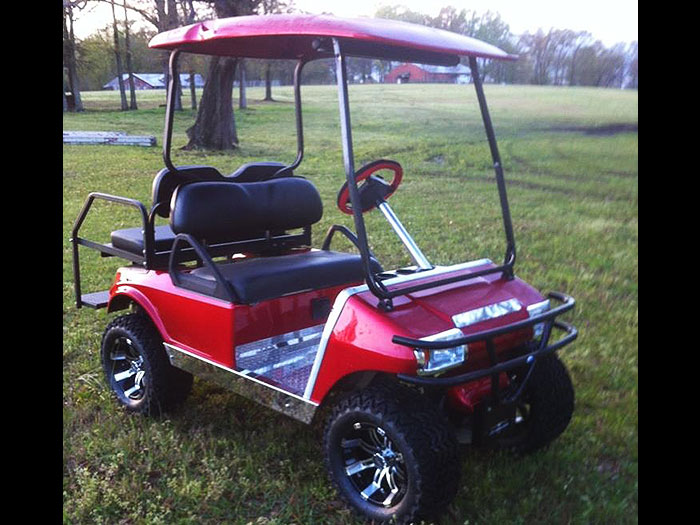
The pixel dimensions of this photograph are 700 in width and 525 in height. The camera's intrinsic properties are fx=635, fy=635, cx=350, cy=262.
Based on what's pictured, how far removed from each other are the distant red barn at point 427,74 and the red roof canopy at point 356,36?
89mm

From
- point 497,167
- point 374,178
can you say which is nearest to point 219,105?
point 374,178

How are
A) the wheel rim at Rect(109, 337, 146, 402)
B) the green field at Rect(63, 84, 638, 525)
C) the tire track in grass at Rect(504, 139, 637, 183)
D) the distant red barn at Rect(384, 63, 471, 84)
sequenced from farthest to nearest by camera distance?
the wheel rim at Rect(109, 337, 146, 402)
the distant red barn at Rect(384, 63, 471, 84)
the green field at Rect(63, 84, 638, 525)
the tire track in grass at Rect(504, 139, 637, 183)

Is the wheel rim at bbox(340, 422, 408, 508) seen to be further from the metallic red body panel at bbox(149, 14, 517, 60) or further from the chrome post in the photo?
the metallic red body panel at bbox(149, 14, 517, 60)

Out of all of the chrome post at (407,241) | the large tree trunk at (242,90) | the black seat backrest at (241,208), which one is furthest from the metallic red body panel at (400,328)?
the large tree trunk at (242,90)

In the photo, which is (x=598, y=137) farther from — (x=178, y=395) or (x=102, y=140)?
(x=102, y=140)

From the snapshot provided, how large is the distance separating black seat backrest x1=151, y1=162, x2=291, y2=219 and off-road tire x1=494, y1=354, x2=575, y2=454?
1746mm

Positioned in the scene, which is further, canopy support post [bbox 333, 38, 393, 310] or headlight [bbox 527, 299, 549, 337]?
headlight [bbox 527, 299, 549, 337]

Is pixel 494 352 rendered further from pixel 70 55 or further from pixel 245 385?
pixel 70 55

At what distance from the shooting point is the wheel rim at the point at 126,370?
3.00 metres

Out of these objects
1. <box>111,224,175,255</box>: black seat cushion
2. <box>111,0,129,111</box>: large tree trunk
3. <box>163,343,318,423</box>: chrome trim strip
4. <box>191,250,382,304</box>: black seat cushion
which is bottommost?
<box>163,343,318,423</box>: chrome trim strip

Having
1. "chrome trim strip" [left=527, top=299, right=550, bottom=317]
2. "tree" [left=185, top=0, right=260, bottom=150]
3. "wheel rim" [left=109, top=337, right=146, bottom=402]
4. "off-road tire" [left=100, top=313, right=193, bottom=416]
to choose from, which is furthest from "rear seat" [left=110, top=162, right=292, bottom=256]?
"chrome trim strip" [left=527, top=299, right=550, bottom=317]

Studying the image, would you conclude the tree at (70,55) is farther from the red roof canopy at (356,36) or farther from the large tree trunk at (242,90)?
the red roof canopy at (356,36)

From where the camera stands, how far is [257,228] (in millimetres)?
3131

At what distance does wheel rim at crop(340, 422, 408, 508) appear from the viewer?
2119 mm
